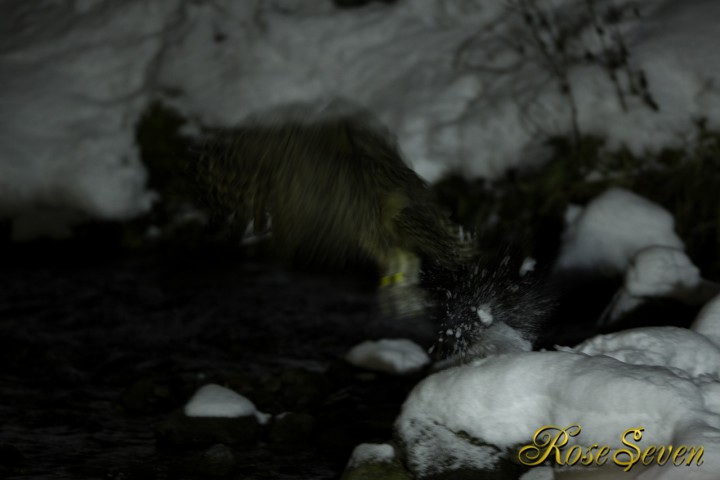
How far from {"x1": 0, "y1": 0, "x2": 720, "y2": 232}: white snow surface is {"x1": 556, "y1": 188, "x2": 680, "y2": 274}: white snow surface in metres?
1.02

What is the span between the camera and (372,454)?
11.2 feet

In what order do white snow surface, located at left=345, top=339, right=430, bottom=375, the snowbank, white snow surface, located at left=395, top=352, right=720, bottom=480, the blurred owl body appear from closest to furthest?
1. white snow surface, located at left=395, top=352, right=720, bottom=480
2. the blurred owl body
3. white snow surface, located at left=345, top=339, right=430, bottom=375
4. the snowbank

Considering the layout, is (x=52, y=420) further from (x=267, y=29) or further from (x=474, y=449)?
(x=267, y=29)

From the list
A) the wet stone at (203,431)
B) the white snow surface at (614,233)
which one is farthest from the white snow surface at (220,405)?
the white snow surface at (614,233)

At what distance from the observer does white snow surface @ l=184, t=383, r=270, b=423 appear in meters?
4.12

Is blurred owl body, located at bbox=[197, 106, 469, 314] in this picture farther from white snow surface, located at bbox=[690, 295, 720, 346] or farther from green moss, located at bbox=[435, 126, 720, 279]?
green moss, located at bbox=[435, 126, 720, 279]

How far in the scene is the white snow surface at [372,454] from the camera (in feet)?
11.2

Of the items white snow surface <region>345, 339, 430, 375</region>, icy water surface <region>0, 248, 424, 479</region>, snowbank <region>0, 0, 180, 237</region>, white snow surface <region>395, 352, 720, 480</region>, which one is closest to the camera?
white snow surface <region>395, 352, 720, 480</region>

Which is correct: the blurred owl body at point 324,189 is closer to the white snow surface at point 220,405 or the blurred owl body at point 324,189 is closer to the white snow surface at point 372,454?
the white snow surface at point 220,405

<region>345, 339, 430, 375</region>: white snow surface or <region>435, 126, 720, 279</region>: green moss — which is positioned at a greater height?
<region>435, 126, 720, 279</region>: green moss

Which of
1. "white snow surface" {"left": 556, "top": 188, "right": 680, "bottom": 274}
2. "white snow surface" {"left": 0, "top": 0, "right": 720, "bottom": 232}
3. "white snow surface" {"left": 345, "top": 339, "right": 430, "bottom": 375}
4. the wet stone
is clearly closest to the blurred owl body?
"white snow surface" {"left": 345, "top": 339, "right": 430, "bottom": 375}

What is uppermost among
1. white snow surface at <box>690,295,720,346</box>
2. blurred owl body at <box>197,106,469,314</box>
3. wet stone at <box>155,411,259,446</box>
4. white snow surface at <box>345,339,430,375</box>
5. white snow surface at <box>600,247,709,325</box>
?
blurred owl body at <box>197,106,469,314</box>

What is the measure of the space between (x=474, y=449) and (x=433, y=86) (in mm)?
5371

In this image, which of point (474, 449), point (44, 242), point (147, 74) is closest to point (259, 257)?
point (44, 242)
